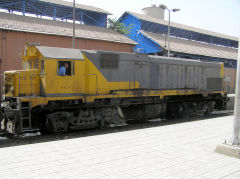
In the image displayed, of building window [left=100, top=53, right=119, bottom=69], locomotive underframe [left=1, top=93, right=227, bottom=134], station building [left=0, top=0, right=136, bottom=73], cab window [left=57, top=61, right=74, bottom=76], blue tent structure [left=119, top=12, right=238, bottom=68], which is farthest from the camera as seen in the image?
blue tent structure [left=119, top=12, right=238, bottom=68]

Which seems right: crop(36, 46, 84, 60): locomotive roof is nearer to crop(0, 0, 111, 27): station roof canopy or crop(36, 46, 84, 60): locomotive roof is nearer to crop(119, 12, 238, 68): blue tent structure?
crop(119, 12, 238, 68): blue tent structure

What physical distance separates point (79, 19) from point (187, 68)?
59.1ft

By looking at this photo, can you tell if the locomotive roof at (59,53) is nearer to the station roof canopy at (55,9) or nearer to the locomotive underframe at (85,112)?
the locomotive underframe at (85,112)

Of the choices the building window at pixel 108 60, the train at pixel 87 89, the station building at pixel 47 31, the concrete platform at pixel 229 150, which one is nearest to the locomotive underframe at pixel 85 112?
the train at pixel 87 89

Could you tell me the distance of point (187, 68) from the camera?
13.5 metres

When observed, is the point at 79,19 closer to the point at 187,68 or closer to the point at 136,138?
the point at 187,68

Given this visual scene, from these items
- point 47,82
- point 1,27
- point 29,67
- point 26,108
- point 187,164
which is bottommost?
point 187,164

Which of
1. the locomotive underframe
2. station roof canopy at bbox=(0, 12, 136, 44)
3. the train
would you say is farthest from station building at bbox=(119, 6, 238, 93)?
the train

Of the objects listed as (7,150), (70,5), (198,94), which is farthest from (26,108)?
(70,5)

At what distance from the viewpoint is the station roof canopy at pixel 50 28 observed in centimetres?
1793

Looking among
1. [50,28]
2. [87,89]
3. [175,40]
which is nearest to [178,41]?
[175,40]

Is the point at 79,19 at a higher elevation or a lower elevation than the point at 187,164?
higher

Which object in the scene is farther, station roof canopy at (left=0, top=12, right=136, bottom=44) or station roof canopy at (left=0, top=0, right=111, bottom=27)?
station roof canopy at (left=0, top=0, right=111, bottom=27)

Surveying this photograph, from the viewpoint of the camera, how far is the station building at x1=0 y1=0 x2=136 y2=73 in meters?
17.3
